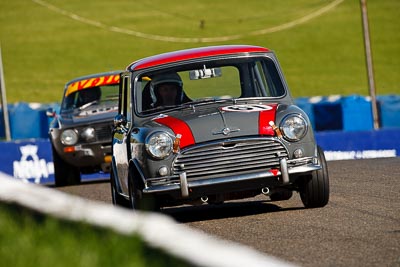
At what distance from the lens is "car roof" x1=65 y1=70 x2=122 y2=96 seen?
17531 millimetres

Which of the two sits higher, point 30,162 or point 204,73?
point 204,73

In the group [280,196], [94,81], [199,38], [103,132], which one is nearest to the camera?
[280,196]

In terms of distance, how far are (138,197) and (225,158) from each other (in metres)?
0.79

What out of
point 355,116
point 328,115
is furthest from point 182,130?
point 328,115

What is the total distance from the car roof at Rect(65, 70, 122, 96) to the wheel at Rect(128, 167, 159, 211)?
7729mm

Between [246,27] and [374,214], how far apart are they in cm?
4246

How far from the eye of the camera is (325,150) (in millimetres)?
20031

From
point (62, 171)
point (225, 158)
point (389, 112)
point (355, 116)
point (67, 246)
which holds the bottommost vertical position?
point (389, 112)

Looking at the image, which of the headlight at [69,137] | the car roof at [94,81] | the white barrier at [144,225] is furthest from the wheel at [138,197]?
the car roof at [94,81]

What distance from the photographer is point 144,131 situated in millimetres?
9633

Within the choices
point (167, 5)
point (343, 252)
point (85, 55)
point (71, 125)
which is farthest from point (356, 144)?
point (167, 5)

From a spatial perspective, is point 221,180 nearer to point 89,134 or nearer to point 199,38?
point 89,134

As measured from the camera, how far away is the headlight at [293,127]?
9.51 m

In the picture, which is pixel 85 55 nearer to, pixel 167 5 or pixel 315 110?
pixel 167 5
